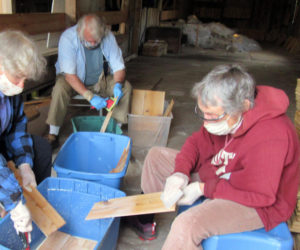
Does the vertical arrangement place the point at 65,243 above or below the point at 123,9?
below

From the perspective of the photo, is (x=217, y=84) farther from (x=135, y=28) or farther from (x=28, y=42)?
(x=135, y=28)

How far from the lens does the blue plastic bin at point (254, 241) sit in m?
1.10

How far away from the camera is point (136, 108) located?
9.53 feet

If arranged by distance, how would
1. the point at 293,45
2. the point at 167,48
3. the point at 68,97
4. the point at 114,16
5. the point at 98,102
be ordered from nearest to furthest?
the point at 98,102, the point at 68,97, the point at 114,16, the point at 167,48, the point at 293,45

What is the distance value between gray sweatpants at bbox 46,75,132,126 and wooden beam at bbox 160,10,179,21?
7330 mm

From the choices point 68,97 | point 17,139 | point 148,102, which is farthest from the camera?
point 148,102

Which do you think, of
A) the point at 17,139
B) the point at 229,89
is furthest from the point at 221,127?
the point at 17,139

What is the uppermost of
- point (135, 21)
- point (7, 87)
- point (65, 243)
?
point (135, 21)

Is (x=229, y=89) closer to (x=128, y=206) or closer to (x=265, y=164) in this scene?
(x=265, y=164)

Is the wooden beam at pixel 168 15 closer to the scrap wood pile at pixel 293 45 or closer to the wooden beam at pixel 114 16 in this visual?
the wooden beam at pixel 114 16

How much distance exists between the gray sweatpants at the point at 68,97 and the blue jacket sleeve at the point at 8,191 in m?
1.36

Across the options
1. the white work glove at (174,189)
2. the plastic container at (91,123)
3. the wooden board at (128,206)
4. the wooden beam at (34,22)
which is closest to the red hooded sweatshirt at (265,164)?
the white work glove at (174,189)

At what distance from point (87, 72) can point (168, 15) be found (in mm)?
8207

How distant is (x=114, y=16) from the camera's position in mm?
5305
